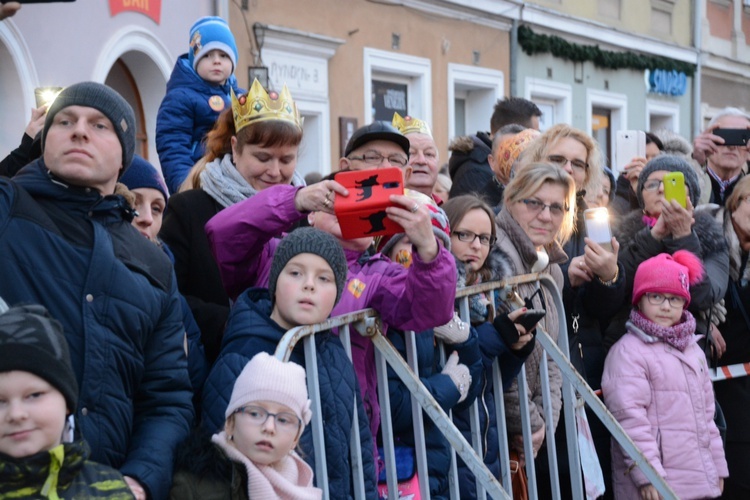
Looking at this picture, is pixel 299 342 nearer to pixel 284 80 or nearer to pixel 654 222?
pixel 654 222

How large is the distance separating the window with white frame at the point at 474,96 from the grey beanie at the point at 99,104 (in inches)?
477

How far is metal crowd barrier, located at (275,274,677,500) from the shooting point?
9.29 ft

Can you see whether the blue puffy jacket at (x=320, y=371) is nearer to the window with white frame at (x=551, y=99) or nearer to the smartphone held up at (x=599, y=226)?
the smartphone held up at (x=599, y=226)

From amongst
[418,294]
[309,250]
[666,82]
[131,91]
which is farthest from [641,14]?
[309,250]

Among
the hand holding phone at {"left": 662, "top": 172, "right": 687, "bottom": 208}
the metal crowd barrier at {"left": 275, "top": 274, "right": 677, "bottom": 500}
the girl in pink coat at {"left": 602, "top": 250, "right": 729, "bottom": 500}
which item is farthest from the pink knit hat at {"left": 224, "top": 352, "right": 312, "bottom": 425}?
the hand holding phone at {"left": 662, "top": 172, "right": 687, "bottom": 208}

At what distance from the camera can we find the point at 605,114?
1838 centimetres

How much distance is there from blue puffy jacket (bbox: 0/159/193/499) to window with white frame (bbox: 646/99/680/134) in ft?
58.7

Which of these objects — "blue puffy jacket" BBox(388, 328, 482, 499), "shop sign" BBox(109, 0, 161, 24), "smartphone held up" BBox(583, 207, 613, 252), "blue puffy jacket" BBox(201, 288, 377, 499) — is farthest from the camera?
"shop sign" BBox(109, 0, 161, 24)

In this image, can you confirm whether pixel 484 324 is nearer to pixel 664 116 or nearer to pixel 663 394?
pixel 663 394

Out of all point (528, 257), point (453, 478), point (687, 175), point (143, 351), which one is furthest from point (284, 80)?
point (143, 351)

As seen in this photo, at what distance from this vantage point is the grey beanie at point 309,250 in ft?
9.50

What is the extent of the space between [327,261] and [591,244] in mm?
1899

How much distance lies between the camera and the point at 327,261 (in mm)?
2895

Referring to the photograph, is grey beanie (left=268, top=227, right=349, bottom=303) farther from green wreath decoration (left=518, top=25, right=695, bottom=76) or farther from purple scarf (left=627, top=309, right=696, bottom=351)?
green wreath decoration (left=518, top=25, right=695, bottom=76)
